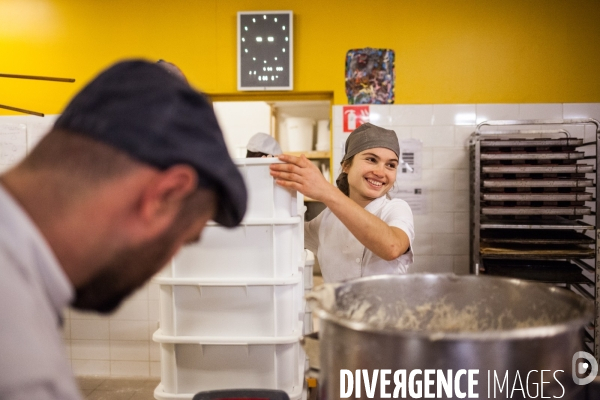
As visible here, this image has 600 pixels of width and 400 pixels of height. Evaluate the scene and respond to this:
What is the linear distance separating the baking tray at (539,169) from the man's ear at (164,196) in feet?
8.90

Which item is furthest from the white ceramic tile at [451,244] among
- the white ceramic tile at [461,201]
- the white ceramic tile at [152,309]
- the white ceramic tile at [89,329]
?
the white ceramic tile at [89,329]

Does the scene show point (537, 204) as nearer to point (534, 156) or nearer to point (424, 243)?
point (534, 156)

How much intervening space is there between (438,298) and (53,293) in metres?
0.87

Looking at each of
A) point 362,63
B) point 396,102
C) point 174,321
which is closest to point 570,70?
point 396,102

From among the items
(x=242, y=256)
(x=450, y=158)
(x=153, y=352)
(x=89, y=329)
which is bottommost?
(x=153, y=352)

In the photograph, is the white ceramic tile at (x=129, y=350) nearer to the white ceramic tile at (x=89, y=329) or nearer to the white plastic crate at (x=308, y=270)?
the white ceramic tile at (x=89, y=329)

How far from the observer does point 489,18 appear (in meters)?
3.43

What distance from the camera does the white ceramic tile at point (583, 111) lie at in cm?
337

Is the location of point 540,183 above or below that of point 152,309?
above

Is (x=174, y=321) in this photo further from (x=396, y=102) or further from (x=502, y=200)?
(x=396, y=102)

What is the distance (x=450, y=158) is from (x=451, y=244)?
63cm

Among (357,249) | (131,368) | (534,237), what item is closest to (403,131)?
(534,237)

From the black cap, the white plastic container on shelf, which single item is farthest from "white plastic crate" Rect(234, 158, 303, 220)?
the white plastic container on shelf

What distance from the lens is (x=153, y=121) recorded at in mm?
489
